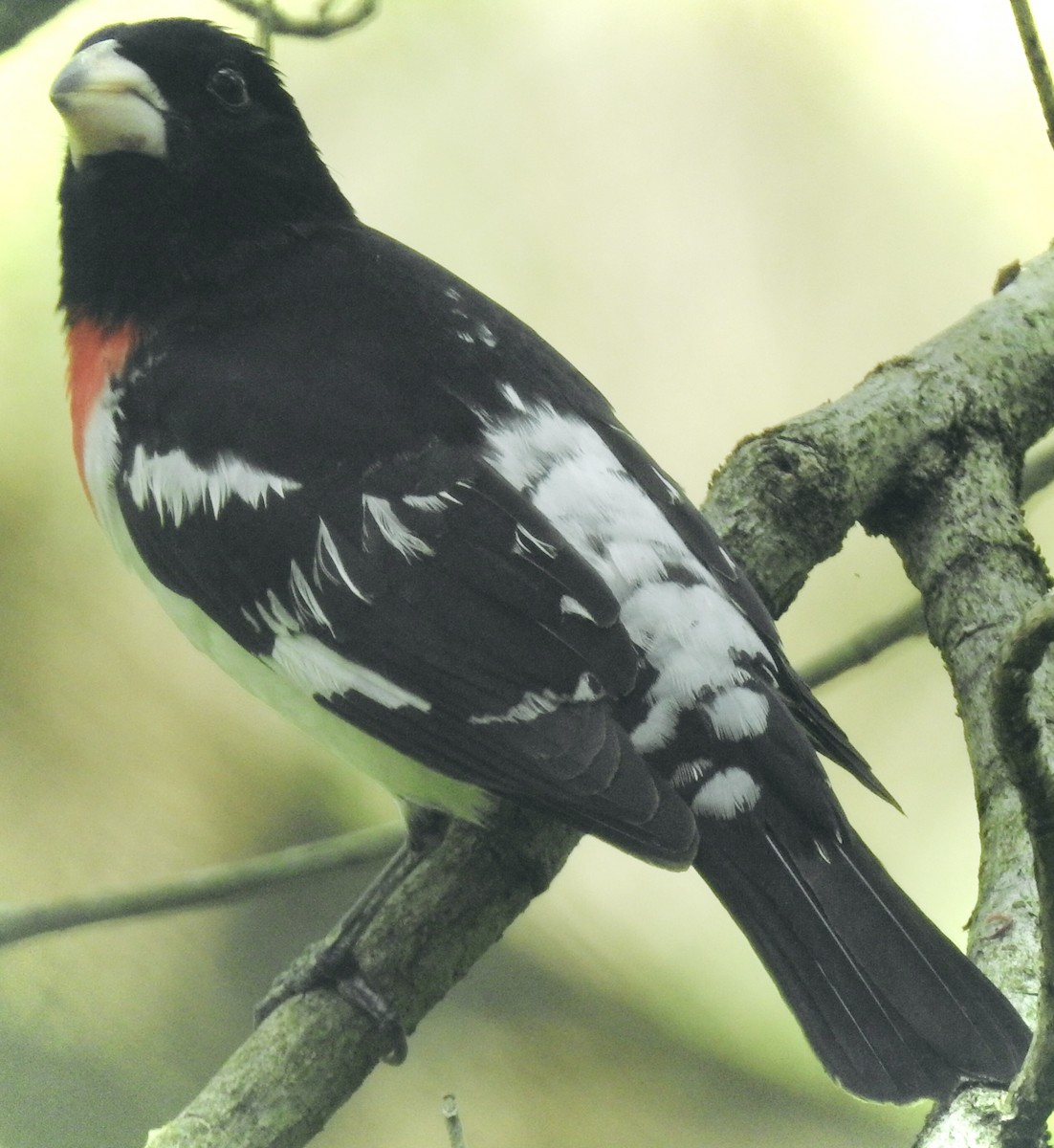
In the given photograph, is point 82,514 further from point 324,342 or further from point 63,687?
point 324,342

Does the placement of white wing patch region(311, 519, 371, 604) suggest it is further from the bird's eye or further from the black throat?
the bird's eye

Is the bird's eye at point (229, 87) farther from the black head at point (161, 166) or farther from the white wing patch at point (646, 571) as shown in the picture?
the white wing patch at point (646, 571)

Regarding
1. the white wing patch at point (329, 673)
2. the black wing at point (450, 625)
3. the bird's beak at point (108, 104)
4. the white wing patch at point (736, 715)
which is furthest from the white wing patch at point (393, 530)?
the bird's beak at point (108, 104)

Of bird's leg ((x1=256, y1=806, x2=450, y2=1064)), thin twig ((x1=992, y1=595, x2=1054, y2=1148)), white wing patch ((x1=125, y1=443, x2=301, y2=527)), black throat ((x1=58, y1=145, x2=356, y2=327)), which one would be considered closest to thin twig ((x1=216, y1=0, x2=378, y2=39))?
black throat ((x1=58, y1=145, x2=356, y2=327))

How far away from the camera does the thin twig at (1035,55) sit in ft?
4.67

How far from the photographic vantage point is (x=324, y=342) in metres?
1.55

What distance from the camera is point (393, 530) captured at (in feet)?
4.53

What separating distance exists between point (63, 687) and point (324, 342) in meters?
1.09

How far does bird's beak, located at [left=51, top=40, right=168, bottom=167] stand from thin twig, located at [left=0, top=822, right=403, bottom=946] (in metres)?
1.04

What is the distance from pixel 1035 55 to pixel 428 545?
886 millimetres

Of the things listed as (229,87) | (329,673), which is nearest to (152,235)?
(229,87)

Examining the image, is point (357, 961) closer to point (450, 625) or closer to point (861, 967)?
point (450, 625)

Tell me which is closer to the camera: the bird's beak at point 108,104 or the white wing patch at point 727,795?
the white wing patch at point 727,795

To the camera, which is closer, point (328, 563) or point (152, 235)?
point (328, 563)
